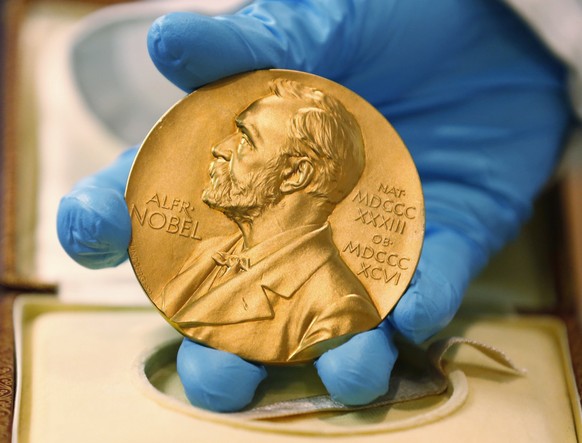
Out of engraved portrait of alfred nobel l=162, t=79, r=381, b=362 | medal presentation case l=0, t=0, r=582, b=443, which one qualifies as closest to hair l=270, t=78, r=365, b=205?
engraved portrait of alfred nobel l=162, t=79, r=381, b=362

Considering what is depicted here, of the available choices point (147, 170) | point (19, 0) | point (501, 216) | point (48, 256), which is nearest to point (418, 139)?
point (501, 216)

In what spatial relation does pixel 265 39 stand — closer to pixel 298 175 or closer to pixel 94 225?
pixel 298 175

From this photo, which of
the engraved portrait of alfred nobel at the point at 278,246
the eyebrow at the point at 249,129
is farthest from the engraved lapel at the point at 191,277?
the eyebrow at the point at 249,129

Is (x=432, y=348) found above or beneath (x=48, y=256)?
above

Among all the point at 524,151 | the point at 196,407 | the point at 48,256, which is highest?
the point at 524,151

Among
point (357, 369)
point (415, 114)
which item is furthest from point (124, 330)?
point (415, 114)

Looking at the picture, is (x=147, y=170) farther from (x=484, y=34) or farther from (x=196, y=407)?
(x=484, y=34)
